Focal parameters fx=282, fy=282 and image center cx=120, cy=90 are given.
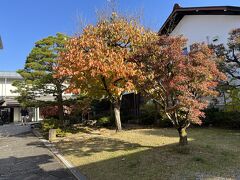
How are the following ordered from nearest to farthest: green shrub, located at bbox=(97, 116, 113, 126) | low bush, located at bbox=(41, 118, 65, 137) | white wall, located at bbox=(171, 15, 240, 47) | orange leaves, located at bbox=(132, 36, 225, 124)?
1. orange leaves, located at bbox=(132, 36, 225, 124)
2. low bush, located at bbox=(41, 118, 65, 137)
3. white wall, located at bbox=(171, 15, 240, 47)
4. green shrub, located at bbox=(97, 116, 113, 126)

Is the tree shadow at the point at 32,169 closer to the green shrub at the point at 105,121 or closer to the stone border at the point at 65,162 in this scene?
the stone border at the point at 65,162

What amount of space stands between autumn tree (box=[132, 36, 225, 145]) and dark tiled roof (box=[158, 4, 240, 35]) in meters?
9.16

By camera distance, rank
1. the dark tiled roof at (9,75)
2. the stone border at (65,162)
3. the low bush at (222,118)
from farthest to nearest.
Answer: the dark tiled roof at (9,75) < the low bush at (222,118) < the stone border at (65,162)

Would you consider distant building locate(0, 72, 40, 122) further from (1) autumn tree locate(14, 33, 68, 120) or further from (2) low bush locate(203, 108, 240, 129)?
(2) low bush locate(203, 108, 240, 129)

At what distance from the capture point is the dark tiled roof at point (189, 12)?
17.0 metres

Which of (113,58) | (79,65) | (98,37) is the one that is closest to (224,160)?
(113,58)

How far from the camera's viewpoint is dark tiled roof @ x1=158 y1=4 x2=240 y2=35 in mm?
16969

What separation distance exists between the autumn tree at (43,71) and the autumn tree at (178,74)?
875 centimetres

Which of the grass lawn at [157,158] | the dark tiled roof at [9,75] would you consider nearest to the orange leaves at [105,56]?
the grass lawn at [157,158]

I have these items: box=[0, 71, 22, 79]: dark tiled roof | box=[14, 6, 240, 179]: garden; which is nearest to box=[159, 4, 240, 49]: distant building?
box=[14, 6, 240, 179]: garden

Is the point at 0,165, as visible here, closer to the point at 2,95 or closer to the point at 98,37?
the point at 98,37

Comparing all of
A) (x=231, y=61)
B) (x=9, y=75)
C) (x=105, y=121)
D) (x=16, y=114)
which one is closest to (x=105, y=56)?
(x=231, y=61)

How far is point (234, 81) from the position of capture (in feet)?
54.0

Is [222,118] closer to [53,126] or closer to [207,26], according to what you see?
[207,26]
